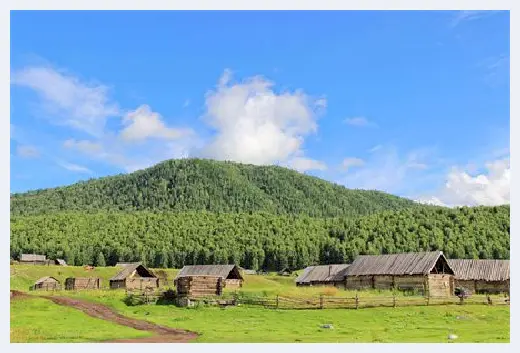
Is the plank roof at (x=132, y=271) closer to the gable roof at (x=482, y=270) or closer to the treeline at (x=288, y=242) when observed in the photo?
the gable roof at (x=482, y=270)

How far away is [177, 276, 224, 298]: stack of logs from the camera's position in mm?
48750

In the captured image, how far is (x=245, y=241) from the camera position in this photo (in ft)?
583

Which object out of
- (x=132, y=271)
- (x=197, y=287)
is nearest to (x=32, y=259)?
(x=132, y=271)

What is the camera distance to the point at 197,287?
4934cm

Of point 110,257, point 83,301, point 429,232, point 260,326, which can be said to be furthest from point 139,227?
point 260,326

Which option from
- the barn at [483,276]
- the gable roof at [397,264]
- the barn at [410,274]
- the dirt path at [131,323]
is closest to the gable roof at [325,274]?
the gable roof at [397,264]

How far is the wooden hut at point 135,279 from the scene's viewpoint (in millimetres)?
84500

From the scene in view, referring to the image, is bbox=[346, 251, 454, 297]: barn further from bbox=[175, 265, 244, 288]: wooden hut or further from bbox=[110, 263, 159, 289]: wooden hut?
bbox=[110, 263, 159, 289]: wooden hut

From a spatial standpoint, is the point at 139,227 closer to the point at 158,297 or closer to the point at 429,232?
the point at 429,232

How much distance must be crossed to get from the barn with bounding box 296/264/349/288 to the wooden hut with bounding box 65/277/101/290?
32635mm

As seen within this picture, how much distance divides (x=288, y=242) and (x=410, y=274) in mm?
113294

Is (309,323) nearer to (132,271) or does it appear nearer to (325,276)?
(325,276)

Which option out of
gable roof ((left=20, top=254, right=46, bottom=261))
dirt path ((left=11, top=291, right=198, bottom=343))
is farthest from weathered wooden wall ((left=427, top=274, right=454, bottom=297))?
gable roof ((left=20, top=254, right=46, bottom=261))

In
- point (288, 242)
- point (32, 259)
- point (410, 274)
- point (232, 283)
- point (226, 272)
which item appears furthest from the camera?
point (288, 242)
